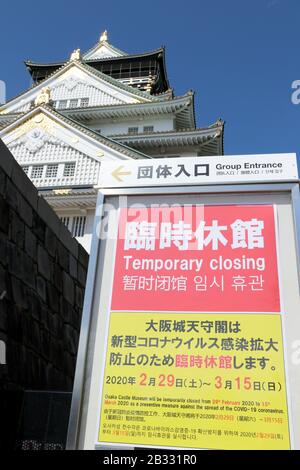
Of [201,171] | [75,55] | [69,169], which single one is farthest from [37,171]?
[201,171]

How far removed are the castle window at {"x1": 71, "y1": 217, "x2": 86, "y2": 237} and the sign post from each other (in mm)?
13762

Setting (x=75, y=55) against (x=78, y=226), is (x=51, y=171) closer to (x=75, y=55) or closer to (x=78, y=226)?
(x=78, y=226)

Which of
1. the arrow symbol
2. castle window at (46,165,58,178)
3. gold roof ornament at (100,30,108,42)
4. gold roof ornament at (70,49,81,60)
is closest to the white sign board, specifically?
the arrow symbol

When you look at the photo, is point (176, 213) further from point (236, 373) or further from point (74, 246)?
point (74, 246)

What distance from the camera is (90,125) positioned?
88.6 feet

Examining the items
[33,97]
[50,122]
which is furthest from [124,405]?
[33,97]

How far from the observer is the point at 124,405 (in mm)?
2408

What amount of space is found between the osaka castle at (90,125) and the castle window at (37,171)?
0.14 feet

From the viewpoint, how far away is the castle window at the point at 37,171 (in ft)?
60.6

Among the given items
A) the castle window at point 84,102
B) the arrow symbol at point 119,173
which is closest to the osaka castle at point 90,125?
the castle window at point 84,102

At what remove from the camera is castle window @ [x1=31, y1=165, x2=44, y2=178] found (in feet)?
60.6

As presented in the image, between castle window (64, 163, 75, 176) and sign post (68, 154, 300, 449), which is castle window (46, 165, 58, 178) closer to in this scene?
castle window (64, 163, 75, 176)

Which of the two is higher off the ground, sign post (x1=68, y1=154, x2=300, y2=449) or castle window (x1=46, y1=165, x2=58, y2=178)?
castle window (x1=46, y1=165, x2=58, y2=178)

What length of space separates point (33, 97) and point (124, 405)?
28222mm
